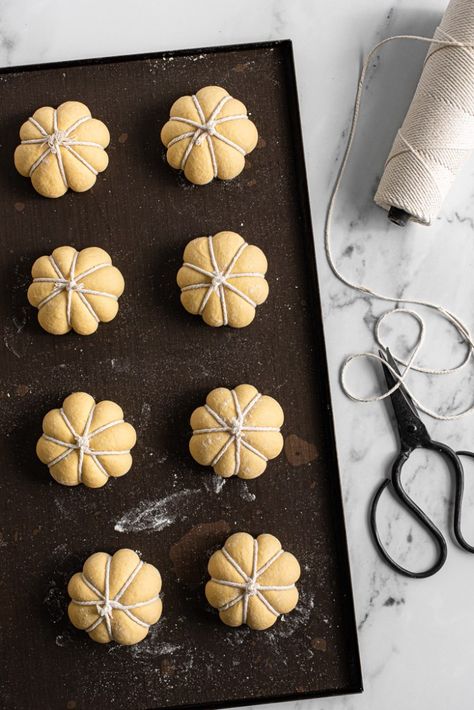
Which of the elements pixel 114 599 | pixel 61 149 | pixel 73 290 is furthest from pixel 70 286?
pixel 114 599

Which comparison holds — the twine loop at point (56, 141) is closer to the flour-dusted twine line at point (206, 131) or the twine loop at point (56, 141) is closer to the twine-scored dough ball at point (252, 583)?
the flour-dusted twine line at point (206, 131)

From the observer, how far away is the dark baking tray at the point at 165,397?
114cm

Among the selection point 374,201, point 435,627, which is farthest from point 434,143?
point 435,627

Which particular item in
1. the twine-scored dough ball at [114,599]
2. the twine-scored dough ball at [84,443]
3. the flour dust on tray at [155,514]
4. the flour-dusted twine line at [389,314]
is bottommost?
the twine-scored dough ball at [114,599]

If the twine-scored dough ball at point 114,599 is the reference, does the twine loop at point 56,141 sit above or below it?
above

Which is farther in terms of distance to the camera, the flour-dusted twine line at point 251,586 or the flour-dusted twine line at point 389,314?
the flour-dusted twine line at point 389,314

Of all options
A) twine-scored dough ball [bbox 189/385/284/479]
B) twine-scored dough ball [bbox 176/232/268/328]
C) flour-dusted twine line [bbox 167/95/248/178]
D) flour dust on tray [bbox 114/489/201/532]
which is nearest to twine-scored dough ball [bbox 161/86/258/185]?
flour-dusted twine line [bbox 167/95/248/178]

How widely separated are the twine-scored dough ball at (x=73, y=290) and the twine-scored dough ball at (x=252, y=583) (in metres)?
0.39

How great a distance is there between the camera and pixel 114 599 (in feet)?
3.56

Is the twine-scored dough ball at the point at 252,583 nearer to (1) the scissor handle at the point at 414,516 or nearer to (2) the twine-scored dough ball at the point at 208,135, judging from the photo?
(1) the scissor handle at the point at 414,516

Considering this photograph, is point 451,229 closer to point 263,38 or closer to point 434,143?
point 434,143

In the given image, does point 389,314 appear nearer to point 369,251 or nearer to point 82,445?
point 369,251

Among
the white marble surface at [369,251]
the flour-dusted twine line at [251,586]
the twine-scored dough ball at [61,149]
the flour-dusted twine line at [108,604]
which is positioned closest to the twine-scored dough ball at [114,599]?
the flour-dusted twine line at [108,604]

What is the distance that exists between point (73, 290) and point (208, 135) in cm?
30
